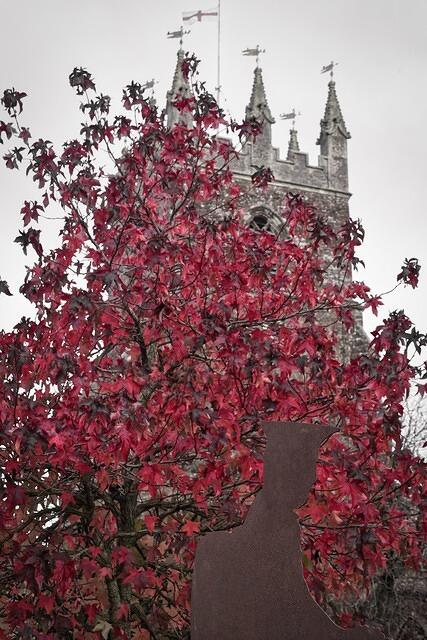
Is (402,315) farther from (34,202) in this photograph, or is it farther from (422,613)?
(422,613)

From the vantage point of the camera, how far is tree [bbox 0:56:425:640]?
15.8 ft

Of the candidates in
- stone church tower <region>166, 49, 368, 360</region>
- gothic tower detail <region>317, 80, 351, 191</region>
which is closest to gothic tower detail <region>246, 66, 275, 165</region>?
stone church tower <region>166, 49, 368, 360</region>

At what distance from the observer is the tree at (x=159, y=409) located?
480 cm

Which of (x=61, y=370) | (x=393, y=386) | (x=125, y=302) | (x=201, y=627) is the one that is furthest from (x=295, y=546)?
(x=125, y=302)

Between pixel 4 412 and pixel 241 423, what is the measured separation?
1.85 meters

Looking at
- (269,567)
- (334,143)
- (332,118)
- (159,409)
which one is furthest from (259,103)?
(269,567)

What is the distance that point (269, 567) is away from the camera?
9.99ft

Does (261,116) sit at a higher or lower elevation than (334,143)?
lower

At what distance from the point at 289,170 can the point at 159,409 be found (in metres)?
16.2

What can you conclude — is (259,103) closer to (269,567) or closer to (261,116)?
(261,116)

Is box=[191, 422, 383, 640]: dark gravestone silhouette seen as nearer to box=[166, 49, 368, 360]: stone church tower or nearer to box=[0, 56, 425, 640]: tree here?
box=[0, 56, 425, 640]: tree

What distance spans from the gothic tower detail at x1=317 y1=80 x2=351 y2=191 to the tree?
46.9 feet

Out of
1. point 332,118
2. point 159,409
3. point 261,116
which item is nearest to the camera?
point 159,409

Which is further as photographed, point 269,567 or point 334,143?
point 334,143
